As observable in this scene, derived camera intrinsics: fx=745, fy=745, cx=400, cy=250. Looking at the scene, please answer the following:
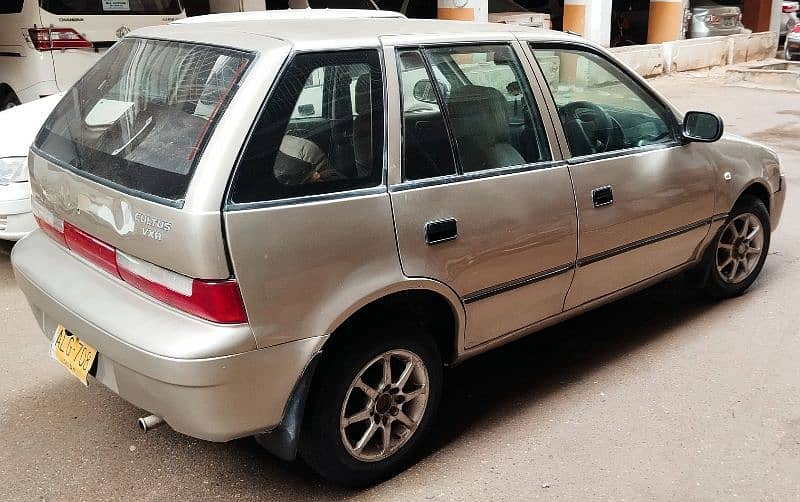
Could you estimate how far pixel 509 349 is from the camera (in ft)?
12.9

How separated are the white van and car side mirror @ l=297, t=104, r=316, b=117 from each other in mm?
5305

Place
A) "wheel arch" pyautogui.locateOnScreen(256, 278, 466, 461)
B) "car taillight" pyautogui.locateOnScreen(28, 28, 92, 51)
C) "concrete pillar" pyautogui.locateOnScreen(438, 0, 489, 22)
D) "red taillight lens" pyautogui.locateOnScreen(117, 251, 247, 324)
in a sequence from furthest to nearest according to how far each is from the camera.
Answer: "concrete pillar" pyautogui.locateOnScreen(438, 0, 489, 22)
"car taillight" pyautogui.locateOnScreen(28, 28, 92, 51)
"wheel arch" pyautogui.locateOnScreen(256, 278, 466, 461)
"red taillight lens" pyautogui.locateOnScreen(117, 251, 247, 324)

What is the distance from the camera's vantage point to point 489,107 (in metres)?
3.06

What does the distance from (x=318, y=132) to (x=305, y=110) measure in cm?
9

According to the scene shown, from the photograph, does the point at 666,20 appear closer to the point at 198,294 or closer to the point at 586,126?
the point at 586,126

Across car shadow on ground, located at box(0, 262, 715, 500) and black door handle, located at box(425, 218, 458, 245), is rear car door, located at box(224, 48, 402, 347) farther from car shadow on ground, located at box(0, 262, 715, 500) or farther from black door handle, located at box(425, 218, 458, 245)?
car shadow on ground, located at box(0, 262, 715, 500)

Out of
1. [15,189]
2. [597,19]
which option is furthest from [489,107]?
[597,19]

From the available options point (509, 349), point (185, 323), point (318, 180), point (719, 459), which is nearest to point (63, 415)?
point (185, 323)

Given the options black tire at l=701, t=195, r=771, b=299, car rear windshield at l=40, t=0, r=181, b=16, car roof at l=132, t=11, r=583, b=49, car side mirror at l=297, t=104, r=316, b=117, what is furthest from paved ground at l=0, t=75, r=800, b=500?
car rear windshield at l=40, t=0, r=181, b=16

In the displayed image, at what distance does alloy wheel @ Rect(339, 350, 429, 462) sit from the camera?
2662 millimetres

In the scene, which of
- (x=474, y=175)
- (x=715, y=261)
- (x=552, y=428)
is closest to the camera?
(x=474, y=175)

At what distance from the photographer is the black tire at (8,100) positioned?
758cm

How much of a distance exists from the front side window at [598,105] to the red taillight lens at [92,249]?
1.91m

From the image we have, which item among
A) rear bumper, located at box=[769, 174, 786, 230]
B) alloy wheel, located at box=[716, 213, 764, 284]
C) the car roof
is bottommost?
alloy wheel, located at box=[716, 213, 764, 284]
